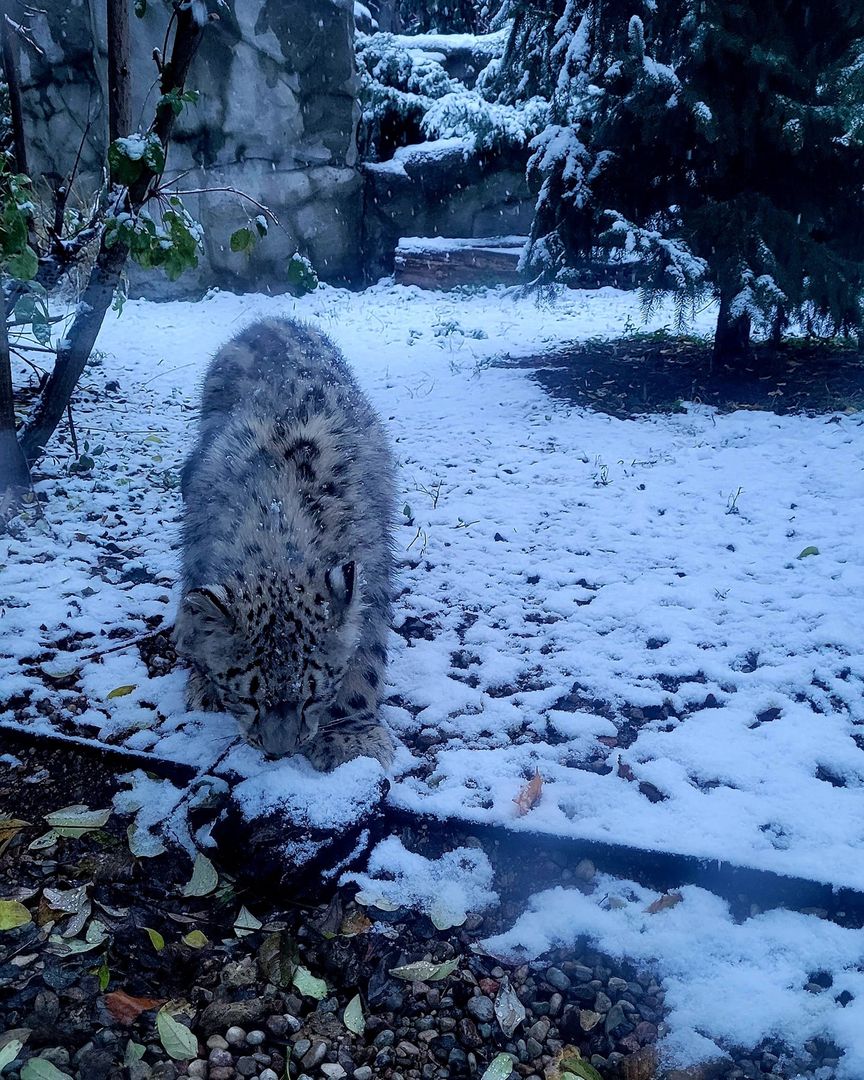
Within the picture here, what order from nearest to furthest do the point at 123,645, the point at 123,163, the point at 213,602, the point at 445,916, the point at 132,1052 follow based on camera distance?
the point at 132,1052 → the point at 445,916 → the point at 213,602 → the point at 123,163 → the point at 123,645

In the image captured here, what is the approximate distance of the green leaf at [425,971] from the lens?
2348mm

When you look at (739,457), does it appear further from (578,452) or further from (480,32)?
(480,32)

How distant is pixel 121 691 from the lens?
3482 mm

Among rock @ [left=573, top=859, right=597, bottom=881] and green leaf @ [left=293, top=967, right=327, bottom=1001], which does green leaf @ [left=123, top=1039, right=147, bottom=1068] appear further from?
rock @ [left=573, top=859, right=597, bottom=881]

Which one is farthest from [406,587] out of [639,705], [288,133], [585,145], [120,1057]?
[288,133]

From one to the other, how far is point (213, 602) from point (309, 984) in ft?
4.07

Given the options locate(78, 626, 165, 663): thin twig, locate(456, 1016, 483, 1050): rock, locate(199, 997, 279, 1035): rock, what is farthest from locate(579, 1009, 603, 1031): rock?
locate(78, 626, 165, 663): thin twig

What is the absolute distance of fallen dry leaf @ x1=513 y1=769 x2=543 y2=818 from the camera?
9.50 ft

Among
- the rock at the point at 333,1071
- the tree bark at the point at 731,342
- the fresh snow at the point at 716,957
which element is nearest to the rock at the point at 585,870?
the fresh snow at the point at 716,957

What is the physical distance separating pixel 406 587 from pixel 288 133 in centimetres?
1062

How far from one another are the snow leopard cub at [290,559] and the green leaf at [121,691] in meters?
0.28

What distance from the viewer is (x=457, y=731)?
3367 millimetres

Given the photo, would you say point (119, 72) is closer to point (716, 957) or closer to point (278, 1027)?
point (278, 1027)

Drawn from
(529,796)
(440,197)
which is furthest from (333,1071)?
(440,197)
